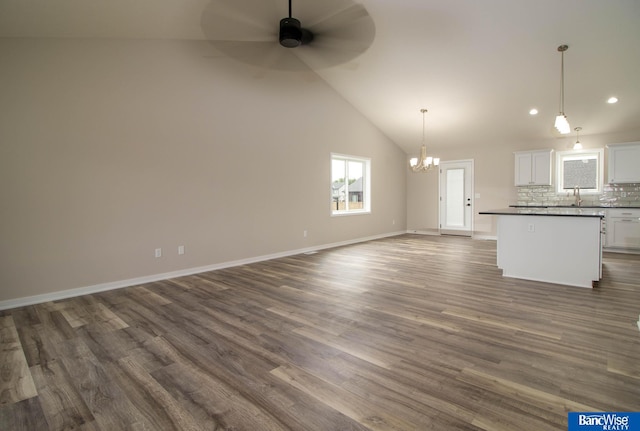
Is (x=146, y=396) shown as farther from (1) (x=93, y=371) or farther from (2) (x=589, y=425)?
(2) (x=589, y=425)

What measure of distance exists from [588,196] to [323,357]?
7376mm

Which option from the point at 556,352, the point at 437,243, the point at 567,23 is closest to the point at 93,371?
the point at 556,352

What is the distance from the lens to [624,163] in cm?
625

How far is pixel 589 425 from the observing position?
5.27 ft

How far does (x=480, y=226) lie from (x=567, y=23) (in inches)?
199

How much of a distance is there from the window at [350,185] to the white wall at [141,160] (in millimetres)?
933

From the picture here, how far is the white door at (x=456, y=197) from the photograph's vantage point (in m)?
8.47

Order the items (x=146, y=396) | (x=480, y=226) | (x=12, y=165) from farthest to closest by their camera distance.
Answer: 1. (x=480, y=226)
2. (x=12, y=165)
3. (x=146, y=396)

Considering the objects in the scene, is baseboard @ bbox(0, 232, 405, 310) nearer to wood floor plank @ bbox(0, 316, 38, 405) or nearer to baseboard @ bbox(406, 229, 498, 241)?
wood floor plank @ bbox(0, 316, 38, 405)

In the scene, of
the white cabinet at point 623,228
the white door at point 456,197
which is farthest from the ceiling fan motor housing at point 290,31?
the white cabinet at point 623,228

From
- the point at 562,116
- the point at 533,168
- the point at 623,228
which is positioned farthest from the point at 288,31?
the point at 623,228

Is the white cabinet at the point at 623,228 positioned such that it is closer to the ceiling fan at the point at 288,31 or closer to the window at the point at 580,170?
the window at the point at 580,170

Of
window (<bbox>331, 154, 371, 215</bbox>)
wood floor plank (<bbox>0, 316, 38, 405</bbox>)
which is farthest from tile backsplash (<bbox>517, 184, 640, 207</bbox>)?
wood floor plank (<bbox>0, 316, 38, 405</bbox>)

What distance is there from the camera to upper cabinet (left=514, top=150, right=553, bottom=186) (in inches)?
278
